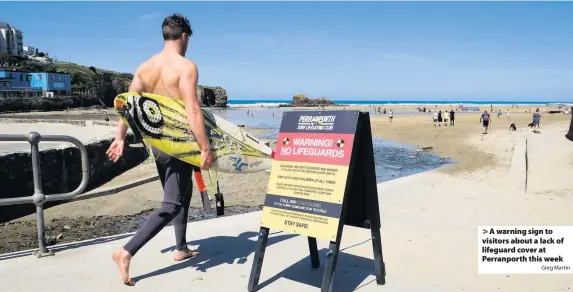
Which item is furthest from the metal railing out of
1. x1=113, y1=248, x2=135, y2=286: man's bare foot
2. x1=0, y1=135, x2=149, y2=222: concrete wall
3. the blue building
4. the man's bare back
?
the blue building

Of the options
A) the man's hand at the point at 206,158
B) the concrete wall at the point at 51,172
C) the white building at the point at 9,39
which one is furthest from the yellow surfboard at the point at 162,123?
the white building at the point at 9,39

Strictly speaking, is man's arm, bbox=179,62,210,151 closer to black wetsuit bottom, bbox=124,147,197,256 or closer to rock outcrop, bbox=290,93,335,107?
black wetsuit bottom, bbox=124,147,197,256

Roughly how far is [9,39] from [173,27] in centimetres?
17502

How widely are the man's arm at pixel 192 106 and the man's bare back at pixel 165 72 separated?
0.02 m

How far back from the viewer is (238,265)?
161 inches

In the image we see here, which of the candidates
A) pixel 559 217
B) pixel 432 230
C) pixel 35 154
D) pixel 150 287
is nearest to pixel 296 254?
pixel 150 287

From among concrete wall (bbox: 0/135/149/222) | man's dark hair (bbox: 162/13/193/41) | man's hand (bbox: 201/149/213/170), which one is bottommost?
concrete wall (bbox: 0/135/149/222)

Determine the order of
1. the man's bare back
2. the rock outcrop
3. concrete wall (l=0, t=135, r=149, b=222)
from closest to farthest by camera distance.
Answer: the man's bare back < concrete wall (l=0, t=135, r=149, b=222) < the rock outcrop

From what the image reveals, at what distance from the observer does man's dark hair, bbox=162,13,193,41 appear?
11.9ft

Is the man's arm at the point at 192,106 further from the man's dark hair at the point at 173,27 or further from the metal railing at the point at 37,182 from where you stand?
the metal railing at the point at 37,182

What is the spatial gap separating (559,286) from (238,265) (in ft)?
9.05

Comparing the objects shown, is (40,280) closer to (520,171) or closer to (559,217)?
(559,217)

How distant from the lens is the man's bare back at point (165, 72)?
351cm

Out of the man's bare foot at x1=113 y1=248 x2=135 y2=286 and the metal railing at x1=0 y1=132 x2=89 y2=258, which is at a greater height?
the metal railing at x1=0 y1=132 x2=89 y2=258
